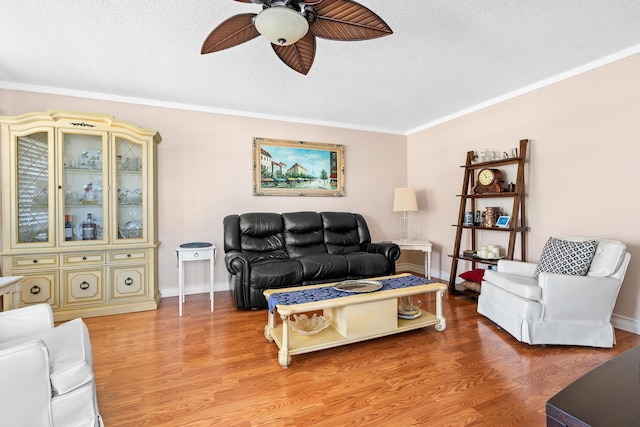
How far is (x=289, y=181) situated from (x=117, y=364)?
2910 millimetres

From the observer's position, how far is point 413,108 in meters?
3.95

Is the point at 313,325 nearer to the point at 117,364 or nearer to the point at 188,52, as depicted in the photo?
the point at 117,364

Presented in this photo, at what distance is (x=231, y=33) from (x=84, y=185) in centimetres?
254

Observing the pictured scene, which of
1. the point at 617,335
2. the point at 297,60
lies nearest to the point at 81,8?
the point at 297,60

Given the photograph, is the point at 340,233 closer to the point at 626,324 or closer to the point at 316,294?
the point at 316,294

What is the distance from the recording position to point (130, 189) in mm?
3260

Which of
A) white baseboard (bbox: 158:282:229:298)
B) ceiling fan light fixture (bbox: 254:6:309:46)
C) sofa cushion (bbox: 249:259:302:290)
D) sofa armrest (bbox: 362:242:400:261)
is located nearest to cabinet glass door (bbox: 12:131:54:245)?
white baseboard (bbox: 158:282:229:298)

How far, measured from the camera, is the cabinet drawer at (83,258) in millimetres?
2916

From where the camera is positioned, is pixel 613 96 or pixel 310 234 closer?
pixel 613 96

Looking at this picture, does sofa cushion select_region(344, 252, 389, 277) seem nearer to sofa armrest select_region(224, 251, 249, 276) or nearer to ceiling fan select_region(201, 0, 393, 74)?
sofa armrest select_region(224, 251, 249, 276)

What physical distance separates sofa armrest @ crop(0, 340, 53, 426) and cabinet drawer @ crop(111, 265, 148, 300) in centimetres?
224

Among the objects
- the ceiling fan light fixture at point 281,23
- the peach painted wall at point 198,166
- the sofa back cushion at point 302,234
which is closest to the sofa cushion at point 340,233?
the sofa back cushion at point 302,234

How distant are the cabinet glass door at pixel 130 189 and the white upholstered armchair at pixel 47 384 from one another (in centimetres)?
187

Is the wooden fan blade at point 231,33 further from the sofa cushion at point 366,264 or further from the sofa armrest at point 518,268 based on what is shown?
the sofa armrest at point 518,268
